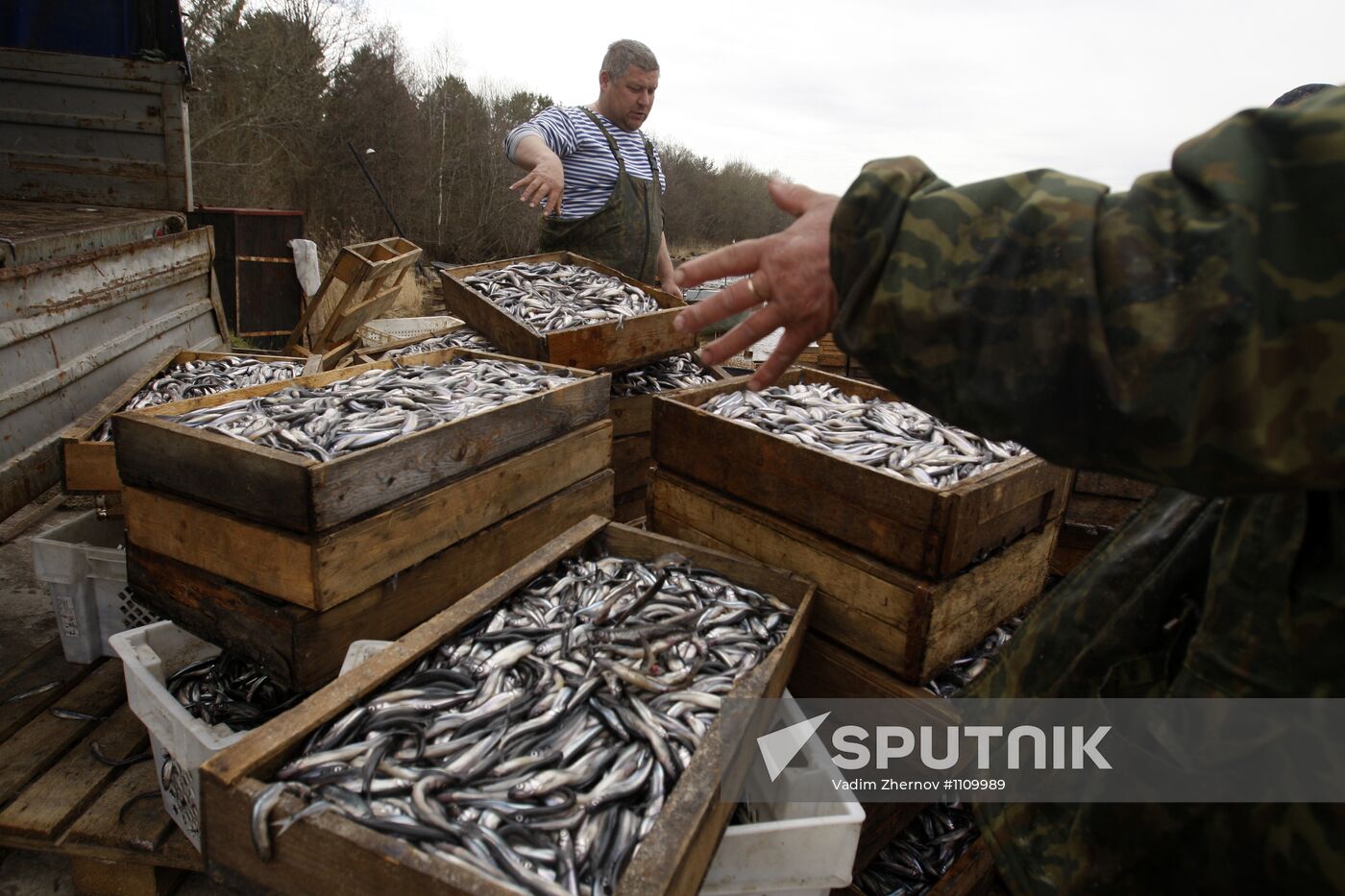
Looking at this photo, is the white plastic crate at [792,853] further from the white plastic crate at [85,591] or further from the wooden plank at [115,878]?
the white plastic crate at [85,591]

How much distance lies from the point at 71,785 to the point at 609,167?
4736 mm

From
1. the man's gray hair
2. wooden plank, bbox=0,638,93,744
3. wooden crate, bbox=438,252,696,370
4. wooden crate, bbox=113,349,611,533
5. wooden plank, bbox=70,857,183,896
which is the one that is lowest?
wooden plank, bbox=70,857,183,896

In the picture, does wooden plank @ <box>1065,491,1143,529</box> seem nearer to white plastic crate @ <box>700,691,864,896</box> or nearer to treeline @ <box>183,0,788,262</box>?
white plastic crate @ <box>700,691,864,896</box>

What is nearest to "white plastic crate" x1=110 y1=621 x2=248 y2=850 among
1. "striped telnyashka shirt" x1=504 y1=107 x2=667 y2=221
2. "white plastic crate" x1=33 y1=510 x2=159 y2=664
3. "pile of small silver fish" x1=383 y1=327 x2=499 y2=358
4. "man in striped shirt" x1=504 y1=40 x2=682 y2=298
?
"white plastic crate" x1=33 y1=510 x2=159 y2=664

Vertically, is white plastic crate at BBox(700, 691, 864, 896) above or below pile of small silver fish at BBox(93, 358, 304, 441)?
below

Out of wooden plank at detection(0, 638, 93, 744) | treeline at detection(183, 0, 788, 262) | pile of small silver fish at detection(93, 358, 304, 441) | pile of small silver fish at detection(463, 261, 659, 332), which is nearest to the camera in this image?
wooden plank at detection(0, 638, 93, 744)

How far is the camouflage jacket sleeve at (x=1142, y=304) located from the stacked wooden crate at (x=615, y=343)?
3.54 meters

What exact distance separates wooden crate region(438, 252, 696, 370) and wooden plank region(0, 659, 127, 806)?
9.05ft

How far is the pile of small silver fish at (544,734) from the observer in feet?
6.21

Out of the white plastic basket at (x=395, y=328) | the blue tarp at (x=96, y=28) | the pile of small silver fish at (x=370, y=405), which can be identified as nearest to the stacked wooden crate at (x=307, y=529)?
the pile of small silver fish at (x=370, y=405)

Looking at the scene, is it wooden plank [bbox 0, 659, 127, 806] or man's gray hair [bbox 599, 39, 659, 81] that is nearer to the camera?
wooden plank [bbox 0, 659, 127, 806]

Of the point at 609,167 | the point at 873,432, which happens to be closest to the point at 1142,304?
the point at 873,432

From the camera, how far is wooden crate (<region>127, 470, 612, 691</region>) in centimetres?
288

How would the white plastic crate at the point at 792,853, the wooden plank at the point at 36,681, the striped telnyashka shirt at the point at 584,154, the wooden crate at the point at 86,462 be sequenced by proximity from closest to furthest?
the white plastic crate at the point at 792,853 < the wooden plank at the point at 36,681 < the wooden crate at the point at 86,462 < the striped telnyashka shirt at the point at 584,154
